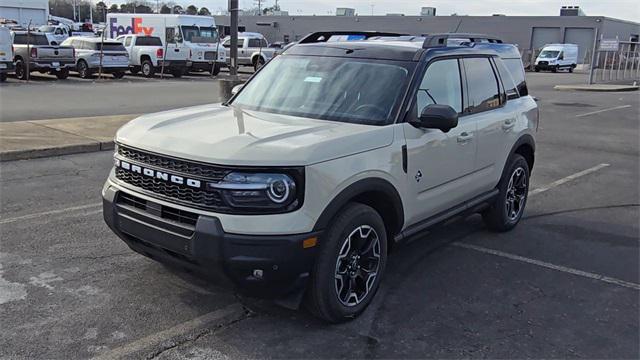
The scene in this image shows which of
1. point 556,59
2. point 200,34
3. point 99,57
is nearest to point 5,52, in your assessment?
point 99,57

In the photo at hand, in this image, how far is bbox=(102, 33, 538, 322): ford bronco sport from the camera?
3.42 m

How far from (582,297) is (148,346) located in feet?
10.3

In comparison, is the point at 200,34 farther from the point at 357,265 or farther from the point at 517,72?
the point at 357,265

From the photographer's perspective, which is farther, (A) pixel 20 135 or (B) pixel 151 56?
(B) pixel 151 56

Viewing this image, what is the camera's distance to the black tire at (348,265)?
3.66 m

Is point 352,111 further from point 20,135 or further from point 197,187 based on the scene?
point 20,135

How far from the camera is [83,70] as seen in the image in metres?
25.3

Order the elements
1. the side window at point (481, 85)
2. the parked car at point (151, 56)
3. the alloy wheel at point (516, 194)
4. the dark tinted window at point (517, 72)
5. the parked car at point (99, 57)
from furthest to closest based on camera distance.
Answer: the parked car at point (151, 56) < the parked car at point (99, 57) < the dark tinted window at point (517, 72) < the alloy wheel at point (516, 194) < the side window at point (481, 85)

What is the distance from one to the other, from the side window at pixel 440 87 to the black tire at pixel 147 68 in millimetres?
25037

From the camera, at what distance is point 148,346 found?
11.6 feet

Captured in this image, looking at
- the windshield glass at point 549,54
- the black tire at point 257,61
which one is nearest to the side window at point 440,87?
the black tire at point 257,61

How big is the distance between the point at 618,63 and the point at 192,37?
2605 centimetres

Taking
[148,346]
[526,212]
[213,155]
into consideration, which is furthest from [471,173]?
[148,346]

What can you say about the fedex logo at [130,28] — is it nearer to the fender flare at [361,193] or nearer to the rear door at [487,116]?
the rear door at [487,116]
